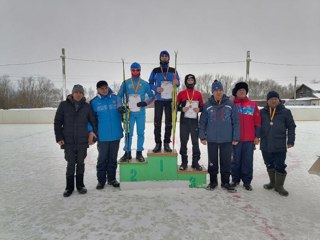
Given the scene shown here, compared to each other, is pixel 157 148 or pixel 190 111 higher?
pixel 190 111

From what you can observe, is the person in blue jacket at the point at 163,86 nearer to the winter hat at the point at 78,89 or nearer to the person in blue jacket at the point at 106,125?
the person in blue jacket at the point at 106,125

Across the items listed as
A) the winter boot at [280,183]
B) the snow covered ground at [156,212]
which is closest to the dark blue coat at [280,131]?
the winter boot at [280,183]

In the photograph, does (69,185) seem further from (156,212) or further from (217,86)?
(217,86)

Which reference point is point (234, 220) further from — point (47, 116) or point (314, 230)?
point (47, 116)

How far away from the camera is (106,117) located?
3.84 meters

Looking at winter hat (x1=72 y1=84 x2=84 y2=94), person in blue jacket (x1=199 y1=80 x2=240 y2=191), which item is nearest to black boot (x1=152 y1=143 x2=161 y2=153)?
person in blue jacket (x1=199 y1=80 x2=240 y2=191)

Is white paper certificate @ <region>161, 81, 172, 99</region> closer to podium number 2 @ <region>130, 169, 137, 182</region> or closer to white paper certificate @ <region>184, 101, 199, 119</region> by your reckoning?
white paper certificate @ <region>184, 101, 199, 119</region>

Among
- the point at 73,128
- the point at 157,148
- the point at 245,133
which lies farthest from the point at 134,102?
the point at 245,133

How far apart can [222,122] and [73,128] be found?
2147mm

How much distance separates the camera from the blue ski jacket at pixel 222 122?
369cm

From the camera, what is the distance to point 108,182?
13.5ft

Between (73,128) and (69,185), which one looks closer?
(73,128)

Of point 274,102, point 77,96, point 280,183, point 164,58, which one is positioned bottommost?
point 280,183

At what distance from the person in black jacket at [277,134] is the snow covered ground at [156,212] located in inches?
12.9
